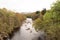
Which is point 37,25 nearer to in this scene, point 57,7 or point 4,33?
point 4,33

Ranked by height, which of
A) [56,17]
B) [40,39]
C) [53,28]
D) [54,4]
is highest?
[54,4]

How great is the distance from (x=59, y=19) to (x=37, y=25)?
2072 centimetres

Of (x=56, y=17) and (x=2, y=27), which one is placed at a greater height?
(x=56, y=17)

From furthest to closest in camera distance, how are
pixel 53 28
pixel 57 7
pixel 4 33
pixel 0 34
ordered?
1. pixel 4 33
2. pixel 0 34
3. pixel 53 28
4. pixel 57 7

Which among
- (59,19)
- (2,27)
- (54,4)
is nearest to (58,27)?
(59,19)

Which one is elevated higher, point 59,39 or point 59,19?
point 59,19

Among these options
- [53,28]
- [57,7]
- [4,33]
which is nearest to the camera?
[57,7]

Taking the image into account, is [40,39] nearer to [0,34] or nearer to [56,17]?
[0,34]

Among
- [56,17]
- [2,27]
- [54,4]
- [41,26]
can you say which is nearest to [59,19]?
[56,17]

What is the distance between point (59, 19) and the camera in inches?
1013

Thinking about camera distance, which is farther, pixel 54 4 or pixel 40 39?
pixel 40 39

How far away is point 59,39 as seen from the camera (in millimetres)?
26000

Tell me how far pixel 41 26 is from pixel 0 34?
9.78 metres

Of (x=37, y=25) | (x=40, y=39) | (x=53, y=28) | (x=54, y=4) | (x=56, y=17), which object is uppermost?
(x=54, y=4)
